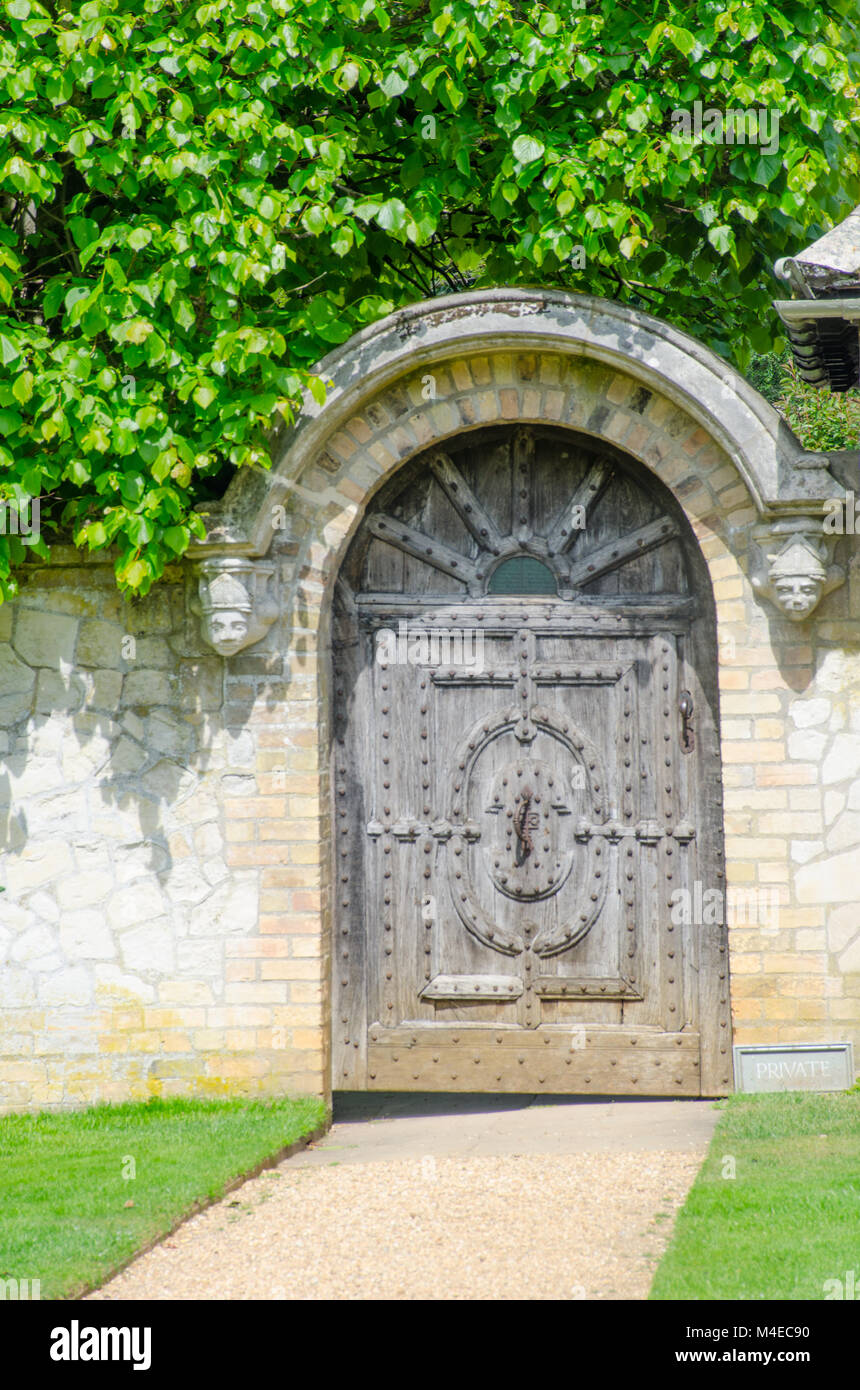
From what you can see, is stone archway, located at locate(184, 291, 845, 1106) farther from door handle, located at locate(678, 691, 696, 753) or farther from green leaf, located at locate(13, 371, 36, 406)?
green leaf, located at locate(13, 371, 36, 406)

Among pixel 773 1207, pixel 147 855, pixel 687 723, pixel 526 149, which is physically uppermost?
pixel 526 149

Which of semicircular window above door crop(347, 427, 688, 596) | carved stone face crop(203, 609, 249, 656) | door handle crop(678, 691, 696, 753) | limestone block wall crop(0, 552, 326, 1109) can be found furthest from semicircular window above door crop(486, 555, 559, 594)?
carved stone face crop(203, 609, 249, 656)

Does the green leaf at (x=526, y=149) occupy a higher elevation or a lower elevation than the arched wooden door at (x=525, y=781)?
higher

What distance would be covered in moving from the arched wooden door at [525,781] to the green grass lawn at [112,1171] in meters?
0.82

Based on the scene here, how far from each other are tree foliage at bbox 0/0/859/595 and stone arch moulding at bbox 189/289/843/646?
19cm

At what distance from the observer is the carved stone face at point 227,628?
584 centimetres

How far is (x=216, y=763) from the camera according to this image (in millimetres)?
6055

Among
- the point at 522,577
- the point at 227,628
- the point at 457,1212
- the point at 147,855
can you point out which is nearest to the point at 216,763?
the point at 147,855

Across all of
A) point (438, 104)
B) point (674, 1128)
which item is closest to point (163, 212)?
point (438, 104)

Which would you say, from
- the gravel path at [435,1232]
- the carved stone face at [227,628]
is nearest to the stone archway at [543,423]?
the carved stone face at [227,628]

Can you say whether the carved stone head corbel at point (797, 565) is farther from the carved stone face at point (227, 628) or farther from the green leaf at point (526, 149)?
the carved stone face at point (227, 628)

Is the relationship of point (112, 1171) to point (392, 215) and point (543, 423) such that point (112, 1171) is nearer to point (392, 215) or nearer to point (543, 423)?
point (543, 423)

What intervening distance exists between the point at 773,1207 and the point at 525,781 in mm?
2400

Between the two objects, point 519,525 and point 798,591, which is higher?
point 519,525
